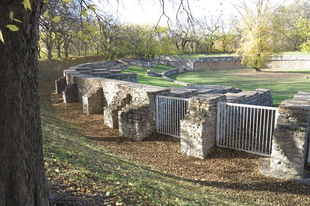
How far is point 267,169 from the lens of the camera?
610cm

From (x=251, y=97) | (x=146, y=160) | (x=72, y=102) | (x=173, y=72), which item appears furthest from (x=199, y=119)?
(x=173, y=72)

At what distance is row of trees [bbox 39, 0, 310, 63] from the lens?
5.64m

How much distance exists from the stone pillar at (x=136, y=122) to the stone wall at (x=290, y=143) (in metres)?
3.97

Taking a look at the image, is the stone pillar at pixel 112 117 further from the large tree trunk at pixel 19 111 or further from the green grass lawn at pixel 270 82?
the green grass lawn at pixel 270 82

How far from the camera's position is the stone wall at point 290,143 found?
5637 millimetres

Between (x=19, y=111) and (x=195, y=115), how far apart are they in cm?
547

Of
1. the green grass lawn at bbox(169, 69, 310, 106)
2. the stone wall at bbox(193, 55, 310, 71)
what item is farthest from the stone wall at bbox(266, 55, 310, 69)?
the green grass lawn at bbox(169, 69, 310, 106)

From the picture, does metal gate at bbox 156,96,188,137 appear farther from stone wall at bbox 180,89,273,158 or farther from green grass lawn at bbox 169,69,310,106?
green grass lawn at bbox 169,69,310,106

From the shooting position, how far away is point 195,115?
7.19m

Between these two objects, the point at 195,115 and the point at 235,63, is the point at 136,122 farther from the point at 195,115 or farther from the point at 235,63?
the point at 235,63

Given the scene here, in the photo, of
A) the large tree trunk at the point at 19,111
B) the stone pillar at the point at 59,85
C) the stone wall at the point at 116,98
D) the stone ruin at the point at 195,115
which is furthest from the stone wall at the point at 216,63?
the large tree trunk at the point at 19,111

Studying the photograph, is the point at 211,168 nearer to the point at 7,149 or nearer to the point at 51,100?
the point at 7,149

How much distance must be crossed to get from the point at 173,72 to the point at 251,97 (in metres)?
21.3

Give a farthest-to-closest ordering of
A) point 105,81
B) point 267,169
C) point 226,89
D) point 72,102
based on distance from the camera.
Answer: point 72,102
point 226,89
point 105,81
point 267,169
